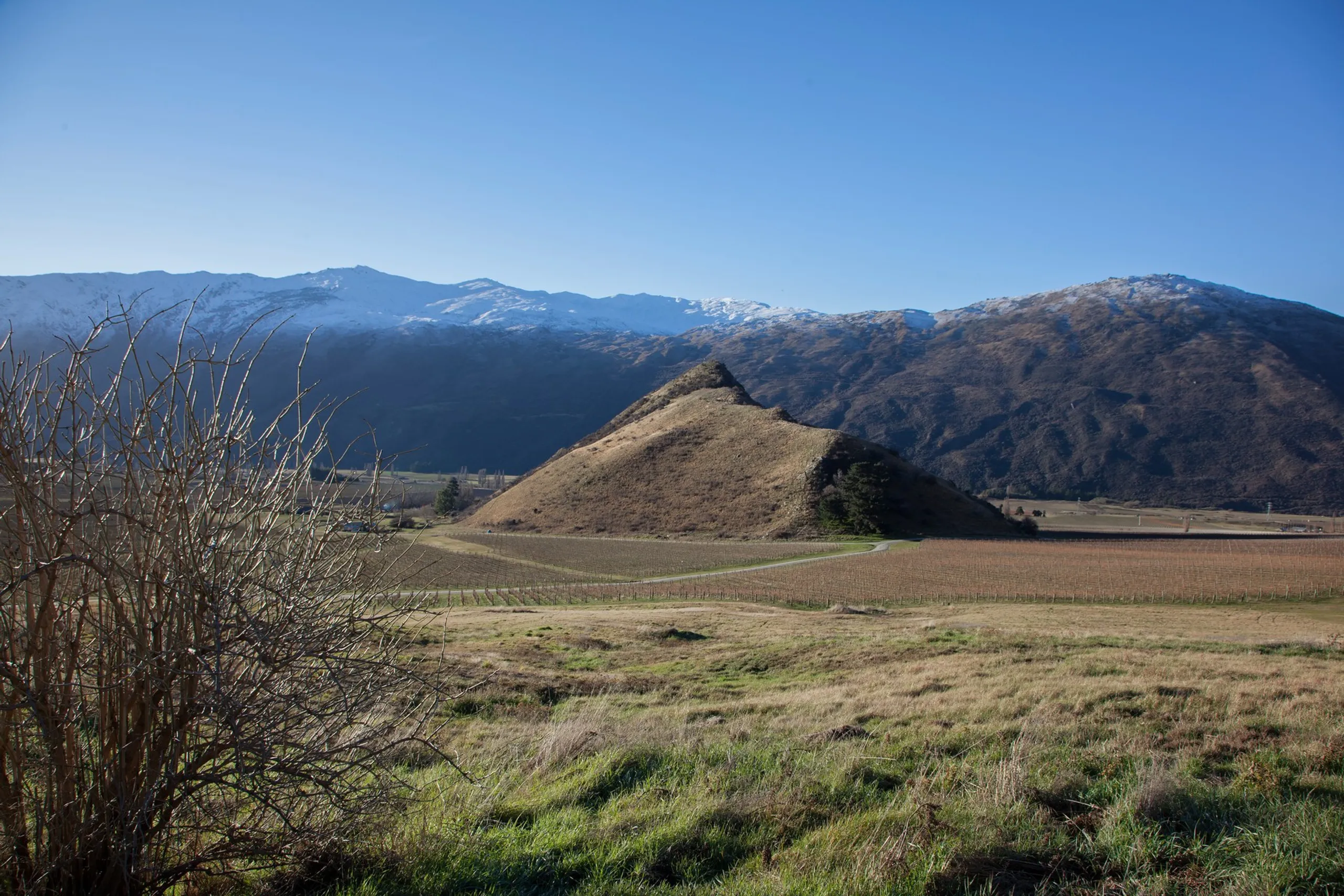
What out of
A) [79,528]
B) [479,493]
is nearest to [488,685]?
[79,528]

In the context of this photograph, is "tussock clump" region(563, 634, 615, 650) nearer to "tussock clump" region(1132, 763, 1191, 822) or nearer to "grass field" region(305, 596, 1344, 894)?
"grass field" region(305, 596, 1344, 894)

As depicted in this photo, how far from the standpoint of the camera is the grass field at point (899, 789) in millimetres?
4371

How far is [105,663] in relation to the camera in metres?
3.86

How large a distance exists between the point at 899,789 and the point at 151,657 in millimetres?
4810

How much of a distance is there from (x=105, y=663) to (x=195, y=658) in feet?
1.63

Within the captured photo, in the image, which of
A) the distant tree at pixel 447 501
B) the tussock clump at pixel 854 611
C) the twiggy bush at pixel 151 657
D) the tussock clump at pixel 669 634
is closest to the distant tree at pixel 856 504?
the tussock clump at pixel 854 611

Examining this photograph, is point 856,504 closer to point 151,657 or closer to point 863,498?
point 863,498

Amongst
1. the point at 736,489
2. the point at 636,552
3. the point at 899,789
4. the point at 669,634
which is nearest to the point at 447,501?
the point at 736,489

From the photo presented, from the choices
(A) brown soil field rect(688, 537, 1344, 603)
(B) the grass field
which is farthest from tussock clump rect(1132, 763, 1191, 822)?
(A) brown soil field rect(688, 537, 1344, 603)

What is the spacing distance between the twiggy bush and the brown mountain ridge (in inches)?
2827

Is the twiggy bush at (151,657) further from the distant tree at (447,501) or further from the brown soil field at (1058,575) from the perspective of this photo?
the distant tree at (447,501)

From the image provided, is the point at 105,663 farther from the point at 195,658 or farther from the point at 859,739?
the point at 859,739

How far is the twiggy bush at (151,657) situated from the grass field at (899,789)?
28.7 inches

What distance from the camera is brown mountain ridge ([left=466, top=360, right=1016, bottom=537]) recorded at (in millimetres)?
78188
